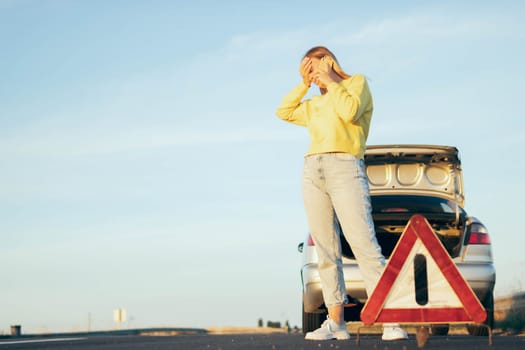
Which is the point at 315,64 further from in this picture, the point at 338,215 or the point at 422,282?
the point at 422,282

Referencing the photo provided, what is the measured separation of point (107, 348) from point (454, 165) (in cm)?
459

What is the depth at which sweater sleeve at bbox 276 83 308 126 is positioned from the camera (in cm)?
776

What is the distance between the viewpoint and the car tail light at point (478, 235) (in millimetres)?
9683

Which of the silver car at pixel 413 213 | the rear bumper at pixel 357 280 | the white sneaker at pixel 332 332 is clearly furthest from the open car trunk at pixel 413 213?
the white sneaker at pixel 332 332

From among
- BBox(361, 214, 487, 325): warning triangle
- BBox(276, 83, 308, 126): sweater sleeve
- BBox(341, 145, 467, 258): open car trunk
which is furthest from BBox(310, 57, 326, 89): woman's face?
BBox(341, 145, 467, 258): open car trunk

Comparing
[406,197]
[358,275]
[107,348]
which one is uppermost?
[406,197]

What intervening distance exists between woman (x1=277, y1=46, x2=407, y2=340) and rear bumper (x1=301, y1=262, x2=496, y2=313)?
58.3 inches

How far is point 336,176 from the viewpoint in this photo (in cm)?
722

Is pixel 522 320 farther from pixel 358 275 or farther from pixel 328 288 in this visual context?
pixel 328 288

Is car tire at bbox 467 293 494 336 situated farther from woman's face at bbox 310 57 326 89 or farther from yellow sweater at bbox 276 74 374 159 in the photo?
woman's face at bbox 310 57 326 89

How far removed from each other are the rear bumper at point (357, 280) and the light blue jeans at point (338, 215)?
60.3 inches

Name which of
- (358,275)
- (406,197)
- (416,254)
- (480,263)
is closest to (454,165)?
(406,197)

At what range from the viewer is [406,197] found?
10617 millimetres

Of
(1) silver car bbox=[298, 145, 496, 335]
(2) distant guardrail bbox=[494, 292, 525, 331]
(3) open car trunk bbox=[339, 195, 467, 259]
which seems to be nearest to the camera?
(1) silver car bbox=[298, 145, 496, 335]
